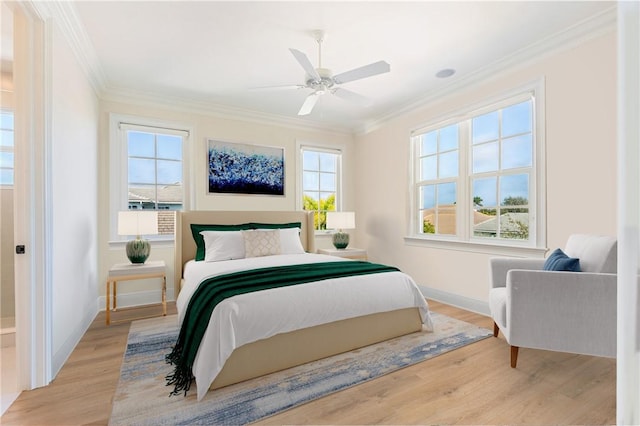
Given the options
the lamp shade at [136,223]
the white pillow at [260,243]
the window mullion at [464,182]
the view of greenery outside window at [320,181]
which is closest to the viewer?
the lamp shade at [136,223]

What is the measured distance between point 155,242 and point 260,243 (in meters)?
1.46

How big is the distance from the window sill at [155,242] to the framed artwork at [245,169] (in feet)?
2.79

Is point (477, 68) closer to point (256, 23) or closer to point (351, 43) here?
point (351, 43)

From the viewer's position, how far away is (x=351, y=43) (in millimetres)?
2881

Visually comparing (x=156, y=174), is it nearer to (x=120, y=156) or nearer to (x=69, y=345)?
(x=120, y=156)

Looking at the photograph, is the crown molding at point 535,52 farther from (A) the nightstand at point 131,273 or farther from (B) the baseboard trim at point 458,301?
(A) the nightstand at point 131,273

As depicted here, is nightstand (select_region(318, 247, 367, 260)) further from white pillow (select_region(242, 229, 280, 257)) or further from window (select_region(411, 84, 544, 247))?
white pillow (select_region(242, 229, 280, 257))

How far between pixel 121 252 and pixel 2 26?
2.39 metres

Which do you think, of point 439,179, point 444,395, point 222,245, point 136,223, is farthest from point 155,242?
point 439,179

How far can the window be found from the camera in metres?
3.17

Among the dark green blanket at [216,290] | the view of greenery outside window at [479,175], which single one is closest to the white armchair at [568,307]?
the view of greenery outside window at [479,175]

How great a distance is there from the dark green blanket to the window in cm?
155

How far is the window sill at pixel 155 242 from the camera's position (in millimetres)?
3818

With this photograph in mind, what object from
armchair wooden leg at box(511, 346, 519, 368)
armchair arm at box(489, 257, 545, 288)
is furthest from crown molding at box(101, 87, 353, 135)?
armchair wooden leg at box(511, 346, 519, 368)
